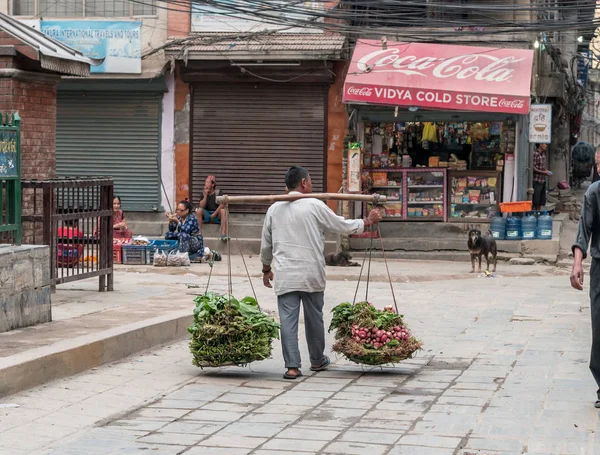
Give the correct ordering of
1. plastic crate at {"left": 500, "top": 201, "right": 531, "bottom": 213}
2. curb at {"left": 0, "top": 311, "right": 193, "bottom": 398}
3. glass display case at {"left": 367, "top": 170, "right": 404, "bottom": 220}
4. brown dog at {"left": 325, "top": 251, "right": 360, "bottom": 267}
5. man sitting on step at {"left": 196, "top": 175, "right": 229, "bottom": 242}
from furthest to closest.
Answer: glass display case at {"left": 367, "top": 170, "right": 404, "bottom": 220}
man sitting on step at {"left": 196, "top": 175, "right": 229, "bottom": 242}
plastic crate at {"left": 500, "top": 201, "right": 531, "bottom": 213}
brown dog at {"left": 325, "top": 251, "right": 360, "bottom": 267}
curb at {"left": 0, "top": 311, "right": 193, "bottom": 398}

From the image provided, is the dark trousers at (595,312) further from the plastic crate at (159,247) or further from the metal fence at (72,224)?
the plastic crate at (159,247)

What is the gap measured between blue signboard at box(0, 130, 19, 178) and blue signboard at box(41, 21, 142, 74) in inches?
445

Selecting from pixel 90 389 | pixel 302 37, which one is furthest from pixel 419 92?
pixel 90 389

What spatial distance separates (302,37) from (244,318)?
41.8 feet

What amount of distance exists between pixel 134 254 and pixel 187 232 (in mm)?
1027

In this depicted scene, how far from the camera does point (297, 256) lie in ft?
27.8

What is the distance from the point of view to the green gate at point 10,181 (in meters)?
9.69

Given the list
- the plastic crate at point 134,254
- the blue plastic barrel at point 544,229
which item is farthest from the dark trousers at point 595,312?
the blue plastic barrel at point 544,229

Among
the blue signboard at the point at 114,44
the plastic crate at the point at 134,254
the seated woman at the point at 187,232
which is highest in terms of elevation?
the blue signboard at the point at 114,44

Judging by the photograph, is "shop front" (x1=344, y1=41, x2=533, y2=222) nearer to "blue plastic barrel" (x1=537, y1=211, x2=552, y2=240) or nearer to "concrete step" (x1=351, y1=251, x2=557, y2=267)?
"concrete step" (x1=351, y1=251, x2=557, y2=267)

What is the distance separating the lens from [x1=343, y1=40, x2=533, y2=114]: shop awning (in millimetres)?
19062

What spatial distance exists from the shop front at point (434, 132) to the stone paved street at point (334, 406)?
363 inches

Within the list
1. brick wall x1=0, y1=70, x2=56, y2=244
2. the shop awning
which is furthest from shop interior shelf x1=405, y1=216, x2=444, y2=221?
brick wall x1=0, y1=70, x2=56, y2=244

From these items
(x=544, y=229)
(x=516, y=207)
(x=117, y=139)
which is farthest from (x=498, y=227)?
(x=117, y=139)
